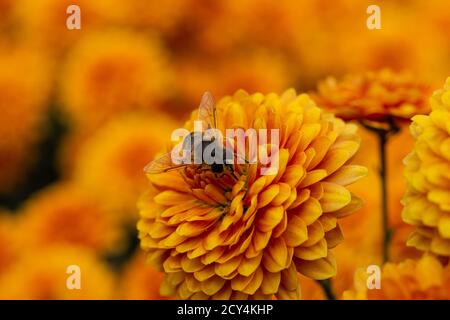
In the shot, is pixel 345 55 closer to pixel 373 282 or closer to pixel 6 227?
pixel 6 227

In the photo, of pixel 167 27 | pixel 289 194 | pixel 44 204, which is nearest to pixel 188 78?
pixel 167 27

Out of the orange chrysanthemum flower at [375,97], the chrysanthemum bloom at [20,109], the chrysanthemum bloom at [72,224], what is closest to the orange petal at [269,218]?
the orange chrysanthemum flower at [375,97]

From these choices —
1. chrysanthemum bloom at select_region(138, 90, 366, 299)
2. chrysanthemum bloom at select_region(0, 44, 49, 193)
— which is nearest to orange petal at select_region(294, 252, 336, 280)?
chrysanthemum bloom at select_region(138, 90, 366, 299)

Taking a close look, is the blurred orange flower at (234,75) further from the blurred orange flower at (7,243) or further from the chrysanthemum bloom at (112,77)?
the blurred orange flower at (7,243)

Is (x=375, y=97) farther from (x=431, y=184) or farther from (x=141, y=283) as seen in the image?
(x=141, y=283)

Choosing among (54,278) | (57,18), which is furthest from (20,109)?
(54,278)

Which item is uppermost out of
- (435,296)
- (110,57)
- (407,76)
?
(110,57)
